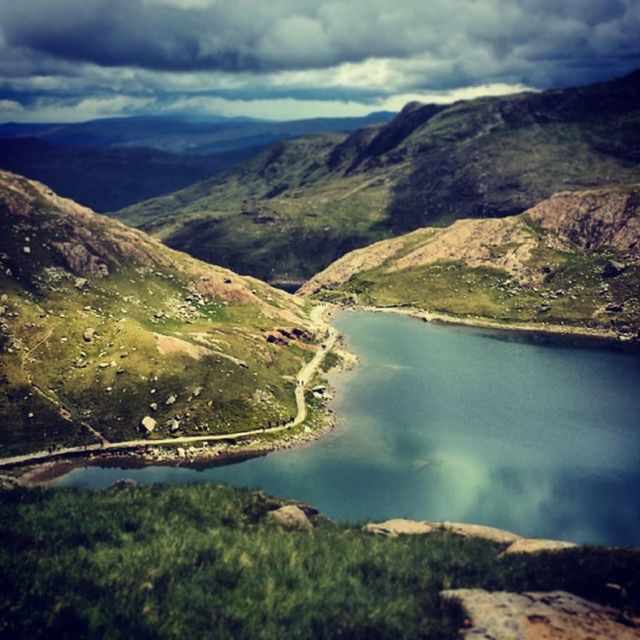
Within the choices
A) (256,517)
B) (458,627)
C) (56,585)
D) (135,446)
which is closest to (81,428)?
(135,446)

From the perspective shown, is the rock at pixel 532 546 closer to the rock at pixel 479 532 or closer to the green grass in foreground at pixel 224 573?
the green grass in foreground at pixel 224 573

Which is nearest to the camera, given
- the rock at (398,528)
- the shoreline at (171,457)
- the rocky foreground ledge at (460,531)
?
the rocky foreground ledge at (460,531)

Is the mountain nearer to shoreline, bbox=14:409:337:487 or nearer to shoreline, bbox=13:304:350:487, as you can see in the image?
shoreline, bbox=13:304:350:487

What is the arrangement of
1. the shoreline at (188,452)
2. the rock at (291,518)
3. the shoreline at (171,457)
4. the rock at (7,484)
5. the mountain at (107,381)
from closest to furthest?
the rock at (291,518) → the rock at (7,484) → the shoreline at (171,457) → the shoreline at (188,452) → the mountain at (107,381)

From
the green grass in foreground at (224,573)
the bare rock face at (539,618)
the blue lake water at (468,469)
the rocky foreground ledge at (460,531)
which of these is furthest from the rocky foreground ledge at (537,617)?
the blue lake water at (468,469)

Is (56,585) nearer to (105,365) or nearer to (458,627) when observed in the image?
(458,627)

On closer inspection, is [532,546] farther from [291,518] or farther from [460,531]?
[291,518]
